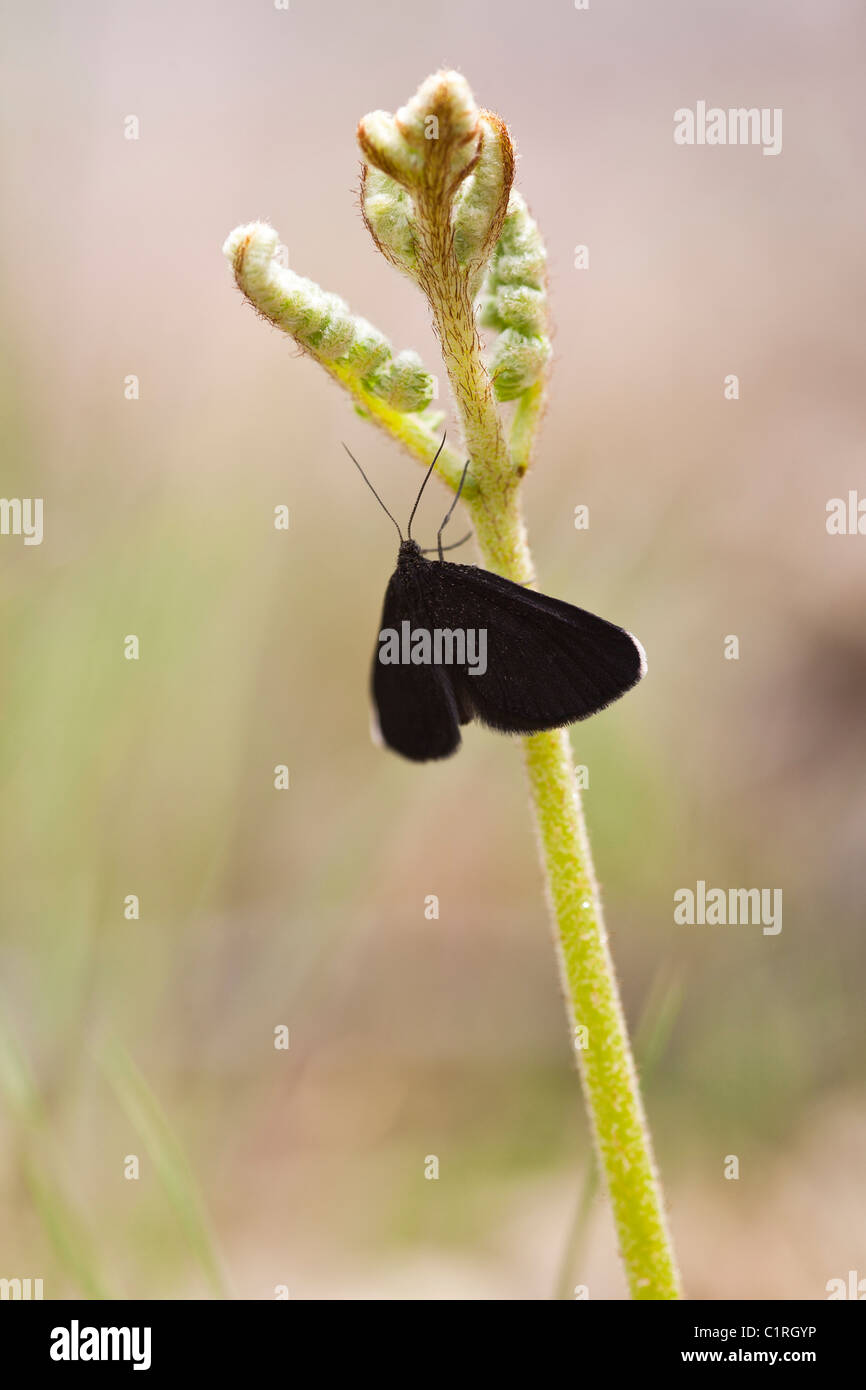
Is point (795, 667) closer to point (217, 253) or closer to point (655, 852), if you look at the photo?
point (655, 852)

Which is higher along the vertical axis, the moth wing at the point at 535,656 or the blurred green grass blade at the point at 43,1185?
the moth wing at the point at 535,656

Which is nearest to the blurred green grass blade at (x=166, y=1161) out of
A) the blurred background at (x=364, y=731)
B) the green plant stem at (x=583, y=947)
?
the blurred background at (x=364, y=731)

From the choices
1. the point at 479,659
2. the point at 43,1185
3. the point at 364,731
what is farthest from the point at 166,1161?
the point at 364,731

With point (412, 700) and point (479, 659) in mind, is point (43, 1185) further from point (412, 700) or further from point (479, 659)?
point (479, 659)

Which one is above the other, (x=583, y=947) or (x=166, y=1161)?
(x=583, y=947)

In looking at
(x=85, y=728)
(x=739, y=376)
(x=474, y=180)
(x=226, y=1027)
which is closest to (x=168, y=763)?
(x=85, y=728)

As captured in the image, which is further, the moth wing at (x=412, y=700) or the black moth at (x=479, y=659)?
the moth wing at (x=412, y=700)

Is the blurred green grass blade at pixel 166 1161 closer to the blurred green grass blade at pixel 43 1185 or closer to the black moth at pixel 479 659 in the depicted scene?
the blurred green grass blade at pixel 43 1185

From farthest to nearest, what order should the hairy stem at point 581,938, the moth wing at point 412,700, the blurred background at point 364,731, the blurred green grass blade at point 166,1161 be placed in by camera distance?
the blurred background at point 364,731, the blurred green grass blade at point 166,1161, the moth wing at point 412,700, the hairy stem at point 581,938
